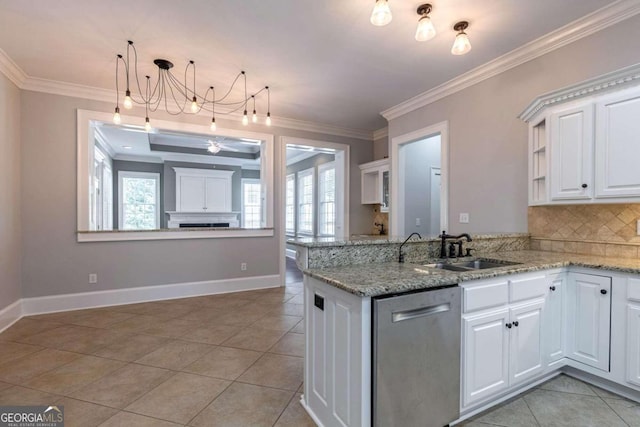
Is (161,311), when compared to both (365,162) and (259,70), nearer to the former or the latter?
(259,70)

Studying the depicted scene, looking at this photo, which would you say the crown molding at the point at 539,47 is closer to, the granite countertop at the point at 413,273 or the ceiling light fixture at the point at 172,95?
the granite countertop at the point at 413,273

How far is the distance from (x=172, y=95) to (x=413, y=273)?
3.89 meters

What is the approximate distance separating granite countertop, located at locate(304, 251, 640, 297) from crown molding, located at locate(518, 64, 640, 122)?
1240 millimetres

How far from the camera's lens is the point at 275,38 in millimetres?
2785

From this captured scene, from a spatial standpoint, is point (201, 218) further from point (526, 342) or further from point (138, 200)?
point (526, 342)

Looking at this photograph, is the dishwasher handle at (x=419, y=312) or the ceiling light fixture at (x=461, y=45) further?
the ceiling light fixture at (x=461, y=45)

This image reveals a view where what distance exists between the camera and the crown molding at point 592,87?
6.80 ft

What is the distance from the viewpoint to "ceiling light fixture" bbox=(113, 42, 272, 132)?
3.22m

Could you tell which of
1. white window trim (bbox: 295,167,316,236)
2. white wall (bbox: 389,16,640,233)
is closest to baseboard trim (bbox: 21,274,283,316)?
white window trim (bbox: 295,167,316,236)

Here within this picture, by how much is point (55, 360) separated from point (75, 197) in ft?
7.01

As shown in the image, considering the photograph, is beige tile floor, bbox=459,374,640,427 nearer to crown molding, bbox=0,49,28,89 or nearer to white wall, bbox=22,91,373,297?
white wall, bbox=22,91,373,297

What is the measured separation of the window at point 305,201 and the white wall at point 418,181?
3.28 metres

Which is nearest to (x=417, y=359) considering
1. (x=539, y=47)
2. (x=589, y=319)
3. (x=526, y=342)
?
(x=526, y=342)

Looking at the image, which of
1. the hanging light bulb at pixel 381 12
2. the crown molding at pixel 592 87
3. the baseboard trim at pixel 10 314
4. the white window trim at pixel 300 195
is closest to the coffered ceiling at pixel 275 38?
the hanging light bulb at pixel 381 12
